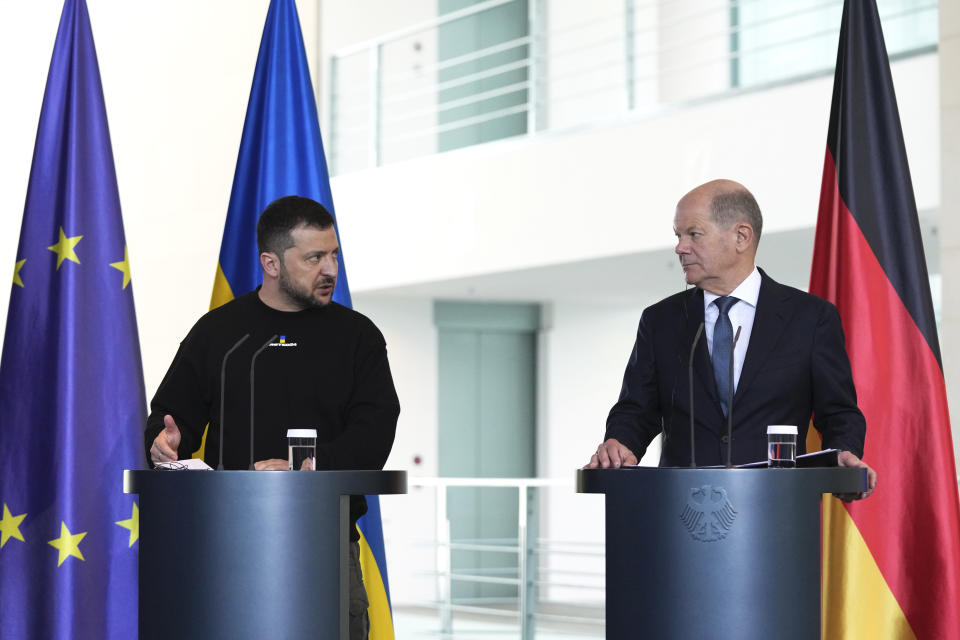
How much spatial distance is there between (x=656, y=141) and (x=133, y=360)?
14.9 ft

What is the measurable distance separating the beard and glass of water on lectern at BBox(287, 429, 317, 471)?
1.29 feet

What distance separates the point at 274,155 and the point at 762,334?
63.5 inches

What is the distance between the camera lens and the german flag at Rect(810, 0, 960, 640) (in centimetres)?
345

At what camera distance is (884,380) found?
3.52 meters

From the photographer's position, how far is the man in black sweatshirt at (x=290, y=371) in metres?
2.87

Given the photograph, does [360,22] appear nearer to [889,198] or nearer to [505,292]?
[505,292]

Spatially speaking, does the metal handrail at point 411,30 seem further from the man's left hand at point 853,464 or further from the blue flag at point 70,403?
the man's left hand at point 853,464

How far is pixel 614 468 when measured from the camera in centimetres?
245

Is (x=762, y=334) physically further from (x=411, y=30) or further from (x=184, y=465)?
(x=411, y=30)

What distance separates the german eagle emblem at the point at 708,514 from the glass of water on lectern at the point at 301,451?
714 mm

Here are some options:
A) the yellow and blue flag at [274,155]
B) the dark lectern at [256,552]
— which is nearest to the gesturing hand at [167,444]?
the dark lectern at [256,552]

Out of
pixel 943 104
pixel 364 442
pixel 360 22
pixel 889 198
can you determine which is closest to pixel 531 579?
pixel 943 104

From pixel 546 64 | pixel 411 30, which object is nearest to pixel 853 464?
pixel 411 30

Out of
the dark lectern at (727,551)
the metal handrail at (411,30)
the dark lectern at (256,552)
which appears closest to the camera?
the dark lectern at (727,551)
